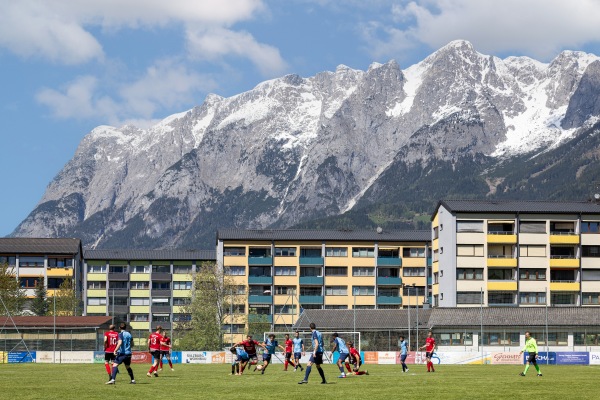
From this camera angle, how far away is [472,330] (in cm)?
11488

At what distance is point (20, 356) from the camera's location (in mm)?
88625

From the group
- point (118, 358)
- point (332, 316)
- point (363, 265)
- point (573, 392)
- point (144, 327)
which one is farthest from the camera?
point (144, 327)

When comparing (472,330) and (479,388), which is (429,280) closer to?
(472,330)

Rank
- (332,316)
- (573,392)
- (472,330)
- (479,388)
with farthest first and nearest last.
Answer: (332,316), (472,330), (479,388), (573,392)

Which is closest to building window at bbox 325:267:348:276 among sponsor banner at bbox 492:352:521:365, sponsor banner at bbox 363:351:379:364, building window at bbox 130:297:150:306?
building window at bbox 130:297:150:306

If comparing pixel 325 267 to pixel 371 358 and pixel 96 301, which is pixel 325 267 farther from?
pixel 371 358

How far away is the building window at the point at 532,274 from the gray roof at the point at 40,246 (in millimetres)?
80133

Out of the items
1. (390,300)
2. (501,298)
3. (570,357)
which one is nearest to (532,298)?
(501,298)

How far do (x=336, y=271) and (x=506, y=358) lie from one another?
256ft

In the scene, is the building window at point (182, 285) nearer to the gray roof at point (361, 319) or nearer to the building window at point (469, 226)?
the gray roof at point (361, 319)

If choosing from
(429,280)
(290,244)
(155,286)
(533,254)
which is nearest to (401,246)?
(429,280)

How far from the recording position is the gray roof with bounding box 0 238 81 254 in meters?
176

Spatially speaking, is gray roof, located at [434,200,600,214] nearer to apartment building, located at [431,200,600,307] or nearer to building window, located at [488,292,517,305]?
apartment building, located at [431,200,600,307]

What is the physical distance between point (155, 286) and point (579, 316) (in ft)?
307
